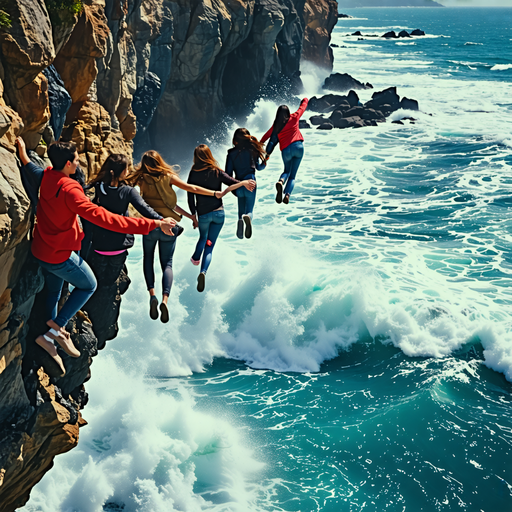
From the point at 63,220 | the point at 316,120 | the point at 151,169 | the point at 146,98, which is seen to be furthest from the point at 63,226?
the point at 316,120

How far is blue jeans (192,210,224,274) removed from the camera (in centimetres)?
878

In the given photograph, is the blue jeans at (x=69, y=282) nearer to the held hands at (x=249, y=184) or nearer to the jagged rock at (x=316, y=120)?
the held hands at (x=249, y=184)

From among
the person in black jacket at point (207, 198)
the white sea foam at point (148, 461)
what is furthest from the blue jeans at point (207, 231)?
the white sea foam at point (148, 461)

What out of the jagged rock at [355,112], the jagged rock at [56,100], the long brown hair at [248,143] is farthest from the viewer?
the jagged rock at [355,112]

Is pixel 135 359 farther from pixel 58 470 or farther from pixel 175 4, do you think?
pixel 175 4

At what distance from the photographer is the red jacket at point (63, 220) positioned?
19.6 feet

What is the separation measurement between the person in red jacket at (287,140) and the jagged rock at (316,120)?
3073 cm

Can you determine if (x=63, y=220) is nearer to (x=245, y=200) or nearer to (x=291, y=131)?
(x=245, y=200)

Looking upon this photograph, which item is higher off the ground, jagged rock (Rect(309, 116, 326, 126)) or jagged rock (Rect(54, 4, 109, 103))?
jagged rock (Rect(54, 4, 109, 103))

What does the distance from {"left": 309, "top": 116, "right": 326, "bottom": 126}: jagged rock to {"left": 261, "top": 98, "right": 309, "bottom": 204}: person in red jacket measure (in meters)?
30.7

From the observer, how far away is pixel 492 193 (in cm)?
2556

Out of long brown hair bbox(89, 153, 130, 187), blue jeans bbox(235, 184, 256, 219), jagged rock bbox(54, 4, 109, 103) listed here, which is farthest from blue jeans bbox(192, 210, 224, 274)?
jagged rock bbox(54, 4, 109, 103)

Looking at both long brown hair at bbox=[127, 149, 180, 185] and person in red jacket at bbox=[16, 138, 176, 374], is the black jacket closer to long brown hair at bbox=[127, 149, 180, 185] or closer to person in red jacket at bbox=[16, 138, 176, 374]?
long brown hair at bbox=[127, 149, 180, 185]

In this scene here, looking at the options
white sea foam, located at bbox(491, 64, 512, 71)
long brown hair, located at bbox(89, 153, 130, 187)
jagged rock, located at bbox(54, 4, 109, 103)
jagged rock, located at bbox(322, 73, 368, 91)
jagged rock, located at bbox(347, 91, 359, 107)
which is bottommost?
jagged rock, located at bbox(322, 73, 368, 91)
